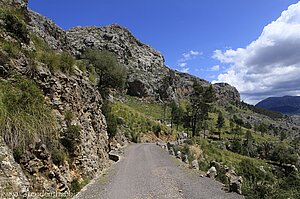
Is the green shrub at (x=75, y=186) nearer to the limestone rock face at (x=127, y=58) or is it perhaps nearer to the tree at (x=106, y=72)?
the tree at (x=106, y=72)

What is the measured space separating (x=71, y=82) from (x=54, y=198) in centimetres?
1028

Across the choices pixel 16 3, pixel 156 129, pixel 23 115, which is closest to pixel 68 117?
pixel 23 115

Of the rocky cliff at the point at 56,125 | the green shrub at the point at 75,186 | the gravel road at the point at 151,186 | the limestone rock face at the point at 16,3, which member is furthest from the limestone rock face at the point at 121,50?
the green shrub at the point at 75,186

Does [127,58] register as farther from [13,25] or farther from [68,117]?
[68,117]

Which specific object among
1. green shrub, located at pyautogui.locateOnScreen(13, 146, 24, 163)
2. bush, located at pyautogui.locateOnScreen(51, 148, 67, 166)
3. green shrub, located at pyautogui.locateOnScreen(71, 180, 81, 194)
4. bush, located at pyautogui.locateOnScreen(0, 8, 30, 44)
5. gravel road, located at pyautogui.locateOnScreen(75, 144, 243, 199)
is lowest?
gravel road, located at pyautogui.locateOnScreen(75, 144, 243, 199)

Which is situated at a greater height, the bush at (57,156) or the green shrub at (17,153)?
the green shrub at (17,153)

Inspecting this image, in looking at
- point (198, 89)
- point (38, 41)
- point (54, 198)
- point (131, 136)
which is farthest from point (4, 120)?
point (198, 89)

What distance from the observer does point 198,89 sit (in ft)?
239

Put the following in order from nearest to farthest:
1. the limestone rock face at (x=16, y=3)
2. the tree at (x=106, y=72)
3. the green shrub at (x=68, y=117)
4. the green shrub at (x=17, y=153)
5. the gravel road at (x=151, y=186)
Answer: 1. the green shrub at (x=17, y=153)
2. the gravel road at (x=151, y=186)
3. the green shrub at (x=68, y=117)
4. the limestone rock face at (x=16, y=3)
5. the tree at (x=106, y=72)

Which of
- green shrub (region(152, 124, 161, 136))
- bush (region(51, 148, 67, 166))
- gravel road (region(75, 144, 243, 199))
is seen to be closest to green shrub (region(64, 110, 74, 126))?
bush (region(51, 148, 67, 166))

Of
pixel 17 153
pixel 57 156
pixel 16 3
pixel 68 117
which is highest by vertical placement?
pixel 16 3

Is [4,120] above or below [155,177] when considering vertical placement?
above

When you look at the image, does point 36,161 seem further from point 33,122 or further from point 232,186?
point 232,186

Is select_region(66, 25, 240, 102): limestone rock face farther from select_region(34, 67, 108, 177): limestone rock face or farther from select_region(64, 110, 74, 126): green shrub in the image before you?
select_region(64, 110, 74, 126): green shrub
